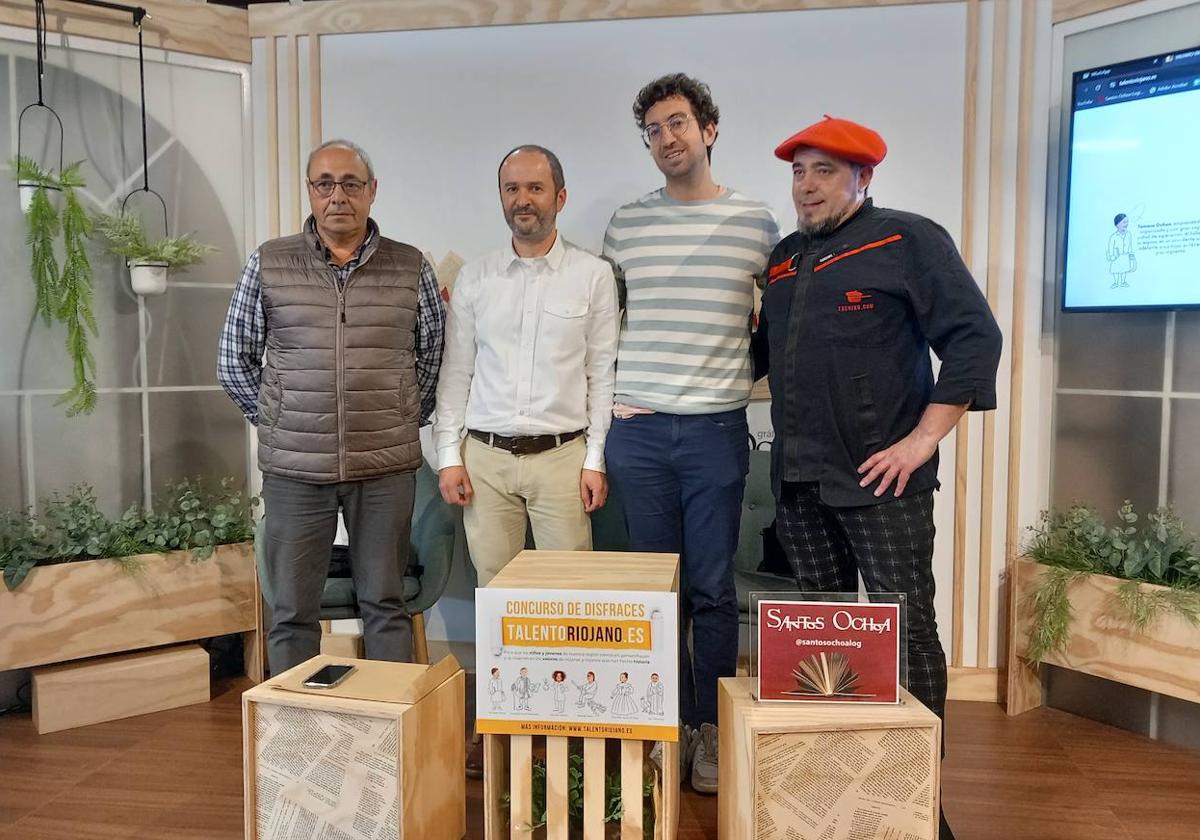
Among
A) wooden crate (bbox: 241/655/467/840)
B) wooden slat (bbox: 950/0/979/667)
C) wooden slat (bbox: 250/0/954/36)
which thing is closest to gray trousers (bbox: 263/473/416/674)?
wooden crate (bbox: 241/655/467/840)

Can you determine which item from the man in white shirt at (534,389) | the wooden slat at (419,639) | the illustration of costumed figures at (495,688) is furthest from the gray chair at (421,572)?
the illustration of costumed figures at (495,688)

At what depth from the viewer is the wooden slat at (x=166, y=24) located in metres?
2.98

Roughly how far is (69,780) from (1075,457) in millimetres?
3166

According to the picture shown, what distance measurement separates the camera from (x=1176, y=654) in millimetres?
2514

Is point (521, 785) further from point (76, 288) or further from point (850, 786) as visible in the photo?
point (76, 288)

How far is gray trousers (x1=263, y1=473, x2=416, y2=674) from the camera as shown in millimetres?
2363

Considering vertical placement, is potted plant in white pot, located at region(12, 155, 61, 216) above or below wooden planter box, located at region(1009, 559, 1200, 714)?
above

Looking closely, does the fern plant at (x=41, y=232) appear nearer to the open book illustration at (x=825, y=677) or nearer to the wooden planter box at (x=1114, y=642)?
the open book illustration at (x=825, y=677)

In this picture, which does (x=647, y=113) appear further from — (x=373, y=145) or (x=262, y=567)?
(x=262, y=567)

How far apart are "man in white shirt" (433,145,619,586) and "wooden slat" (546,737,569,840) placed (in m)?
0.70

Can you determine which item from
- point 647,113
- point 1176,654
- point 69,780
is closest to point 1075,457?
point 1176,654

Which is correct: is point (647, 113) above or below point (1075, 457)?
above

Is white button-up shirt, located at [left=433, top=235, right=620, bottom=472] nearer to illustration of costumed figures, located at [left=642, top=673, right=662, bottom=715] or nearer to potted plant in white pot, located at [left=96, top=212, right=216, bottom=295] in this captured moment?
illustration of costumed figures, located at [left=642, top=673, right=662, bottom=715]

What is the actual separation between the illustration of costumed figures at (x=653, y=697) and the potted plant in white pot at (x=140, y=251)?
2342mm
